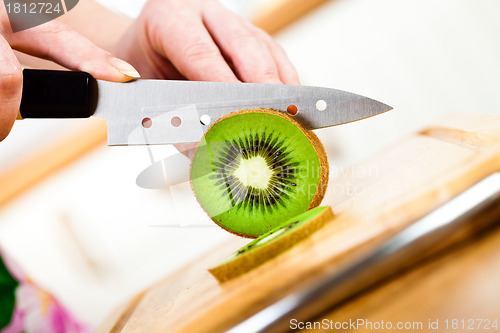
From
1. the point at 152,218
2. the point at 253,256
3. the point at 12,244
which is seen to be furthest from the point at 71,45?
the point at 12,244

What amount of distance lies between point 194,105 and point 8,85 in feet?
0.94

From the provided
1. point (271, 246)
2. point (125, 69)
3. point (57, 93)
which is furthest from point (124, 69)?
point (271, 246)

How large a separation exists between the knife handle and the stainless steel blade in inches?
0.9

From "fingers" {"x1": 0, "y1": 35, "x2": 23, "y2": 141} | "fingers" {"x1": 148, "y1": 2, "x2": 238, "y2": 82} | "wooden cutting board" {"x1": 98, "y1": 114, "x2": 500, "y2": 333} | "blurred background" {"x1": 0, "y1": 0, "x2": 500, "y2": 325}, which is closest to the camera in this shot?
"wooden cutting board" {"x1": 98, "y1": 114, "x2": 500, "y2": 333}

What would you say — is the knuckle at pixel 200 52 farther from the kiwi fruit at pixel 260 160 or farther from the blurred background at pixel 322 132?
the blurred background at pixel 322 132

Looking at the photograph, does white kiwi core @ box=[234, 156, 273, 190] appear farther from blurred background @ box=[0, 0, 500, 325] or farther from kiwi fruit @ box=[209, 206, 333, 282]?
blurred background @ box=[0, 0, 500, 325]

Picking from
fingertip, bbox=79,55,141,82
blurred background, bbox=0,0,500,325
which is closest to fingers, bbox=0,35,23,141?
fingertip, bbox=79,55,141,82

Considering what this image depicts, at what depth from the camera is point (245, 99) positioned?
26.7 inches

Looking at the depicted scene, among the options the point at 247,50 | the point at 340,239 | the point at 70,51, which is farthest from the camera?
the point at 247,50

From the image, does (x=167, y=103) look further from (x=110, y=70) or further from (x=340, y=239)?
(x=340, y=239)

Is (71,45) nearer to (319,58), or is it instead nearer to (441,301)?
(441,301)

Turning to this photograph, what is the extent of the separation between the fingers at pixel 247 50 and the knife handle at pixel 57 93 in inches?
12.1

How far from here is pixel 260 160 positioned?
678 mm

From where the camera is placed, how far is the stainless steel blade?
2.23ft
